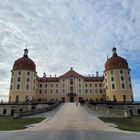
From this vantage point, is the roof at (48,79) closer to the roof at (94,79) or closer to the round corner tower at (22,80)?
the round corner tower at (22,80)

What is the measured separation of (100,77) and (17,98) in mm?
35606

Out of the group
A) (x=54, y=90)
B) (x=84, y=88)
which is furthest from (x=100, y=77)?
(x=54, y=90)

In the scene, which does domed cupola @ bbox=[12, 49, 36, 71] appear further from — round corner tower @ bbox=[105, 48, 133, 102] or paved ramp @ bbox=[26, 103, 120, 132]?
paved ramp @ bbox=[26, 103, 120, 132]

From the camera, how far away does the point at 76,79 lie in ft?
225

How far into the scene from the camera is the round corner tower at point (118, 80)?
55344 millimetres

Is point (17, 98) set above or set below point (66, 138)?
above

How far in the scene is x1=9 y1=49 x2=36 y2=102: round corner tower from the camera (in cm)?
5700

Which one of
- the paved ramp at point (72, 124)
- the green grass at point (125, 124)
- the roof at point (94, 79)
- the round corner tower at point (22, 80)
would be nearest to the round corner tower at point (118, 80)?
the roof at point (94, 79)

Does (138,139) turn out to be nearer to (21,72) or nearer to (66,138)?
(66,138)

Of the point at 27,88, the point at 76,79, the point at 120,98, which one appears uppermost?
the point at 76,79

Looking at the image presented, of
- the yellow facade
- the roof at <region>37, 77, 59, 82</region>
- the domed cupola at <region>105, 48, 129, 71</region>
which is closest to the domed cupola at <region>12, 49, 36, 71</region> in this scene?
the roof at <region>37, 77, 59, 82</region>

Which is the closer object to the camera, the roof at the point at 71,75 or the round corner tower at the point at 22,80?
the round corner tower at the point at 22,80

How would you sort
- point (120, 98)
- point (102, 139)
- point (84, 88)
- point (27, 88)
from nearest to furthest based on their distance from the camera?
point (102, 139) → point (120, 98) → point (27, 88) → point (84, 88)

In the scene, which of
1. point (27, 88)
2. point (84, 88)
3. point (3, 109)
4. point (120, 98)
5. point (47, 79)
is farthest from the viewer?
point (47, 79)
